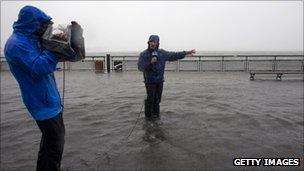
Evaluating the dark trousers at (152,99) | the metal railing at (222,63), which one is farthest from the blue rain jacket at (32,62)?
the metal railing at (222,63)

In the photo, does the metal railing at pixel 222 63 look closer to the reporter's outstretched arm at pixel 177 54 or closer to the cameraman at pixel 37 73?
the reporter's outstretched arm at pixel 177 54

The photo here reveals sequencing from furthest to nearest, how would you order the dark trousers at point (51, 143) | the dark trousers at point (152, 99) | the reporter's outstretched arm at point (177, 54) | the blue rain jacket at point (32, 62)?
the reporter's outstretched arm at point (177, 54), the dark trousers at point (152, 99), the dark trousers at point (51, 143), the blue rain jacket at point (32, 62)

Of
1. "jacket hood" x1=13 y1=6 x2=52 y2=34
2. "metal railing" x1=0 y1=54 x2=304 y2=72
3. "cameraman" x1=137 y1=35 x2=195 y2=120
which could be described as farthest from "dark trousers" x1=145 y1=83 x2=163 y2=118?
"metal railing" x1=0 y1=54 x2=304 y2=72

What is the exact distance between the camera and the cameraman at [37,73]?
303 centimetres

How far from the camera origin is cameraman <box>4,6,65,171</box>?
3029 millimetres

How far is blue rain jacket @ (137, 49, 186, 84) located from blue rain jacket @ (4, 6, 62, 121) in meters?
3.94

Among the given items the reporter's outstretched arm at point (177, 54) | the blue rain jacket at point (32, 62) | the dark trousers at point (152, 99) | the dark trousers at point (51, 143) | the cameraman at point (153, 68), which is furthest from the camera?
the reporter's outstretched arm at point (177, 54)

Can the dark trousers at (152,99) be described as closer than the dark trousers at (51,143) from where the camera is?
No

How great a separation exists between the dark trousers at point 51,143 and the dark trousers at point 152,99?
13.1 feet

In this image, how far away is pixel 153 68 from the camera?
7.26 m

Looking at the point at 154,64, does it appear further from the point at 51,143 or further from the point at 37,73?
the point at 37,73

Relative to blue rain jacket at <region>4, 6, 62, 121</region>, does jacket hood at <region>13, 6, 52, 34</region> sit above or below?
above

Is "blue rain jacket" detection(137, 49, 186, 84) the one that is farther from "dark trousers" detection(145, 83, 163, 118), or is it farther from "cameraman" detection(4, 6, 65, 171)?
"cameraman" detection(4, 6, 65, 171)

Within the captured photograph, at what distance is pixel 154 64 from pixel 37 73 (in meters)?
4.40
